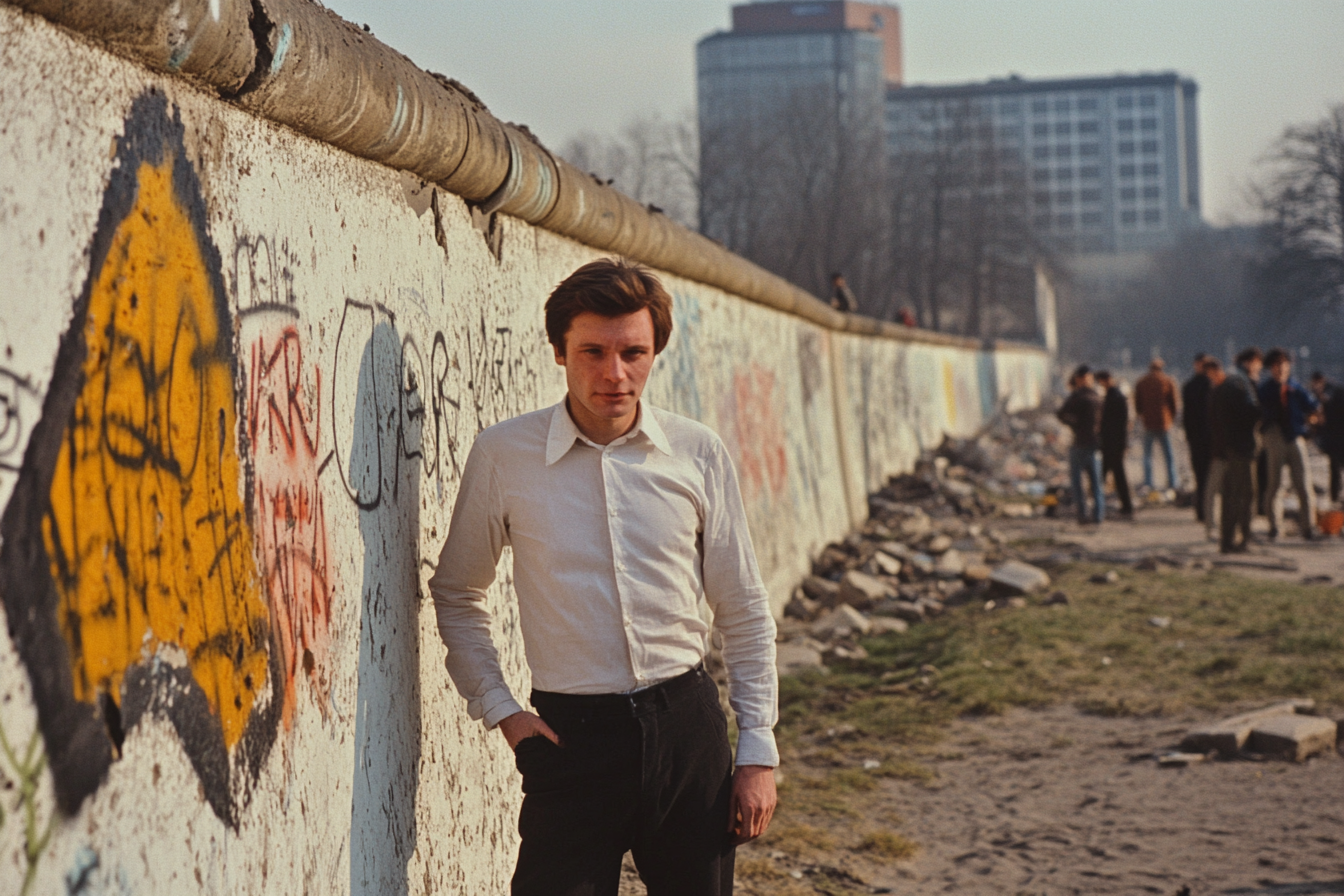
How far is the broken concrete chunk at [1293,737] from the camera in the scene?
6.09 m

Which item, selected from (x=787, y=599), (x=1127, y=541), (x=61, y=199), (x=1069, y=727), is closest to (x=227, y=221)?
(x=61, y=199)

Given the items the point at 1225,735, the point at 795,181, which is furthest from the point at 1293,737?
the point at 795,181

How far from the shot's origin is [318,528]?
267 centimetres

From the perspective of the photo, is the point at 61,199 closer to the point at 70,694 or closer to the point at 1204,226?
the point at 70,694

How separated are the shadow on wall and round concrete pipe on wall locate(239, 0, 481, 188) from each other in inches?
15.6

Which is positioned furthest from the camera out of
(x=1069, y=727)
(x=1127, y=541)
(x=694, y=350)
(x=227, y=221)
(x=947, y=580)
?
(x=1127, y=541)

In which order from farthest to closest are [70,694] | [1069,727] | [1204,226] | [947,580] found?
[1204,226]
[947,580]
[1069,727]
[70,694]

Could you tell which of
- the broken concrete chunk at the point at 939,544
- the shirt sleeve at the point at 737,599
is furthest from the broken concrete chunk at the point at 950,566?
the shirt sleeve at the point at 737,599

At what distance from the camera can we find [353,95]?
2.85 metres

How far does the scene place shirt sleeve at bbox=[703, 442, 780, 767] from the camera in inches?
110

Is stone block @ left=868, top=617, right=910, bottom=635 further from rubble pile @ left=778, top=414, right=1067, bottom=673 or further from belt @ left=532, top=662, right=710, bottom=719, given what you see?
belt @ left=532, top=662, right=710, bottom=719

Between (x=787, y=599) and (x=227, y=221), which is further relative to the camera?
(x=787, y=599)

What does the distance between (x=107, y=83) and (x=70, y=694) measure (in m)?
0.86

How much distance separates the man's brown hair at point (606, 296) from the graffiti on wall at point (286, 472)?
492mm
